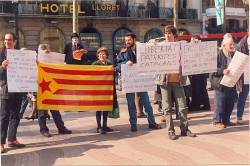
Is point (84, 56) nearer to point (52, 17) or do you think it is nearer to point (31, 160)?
point (31, 160)

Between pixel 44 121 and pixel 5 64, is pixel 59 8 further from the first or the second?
A: pixel 5 64

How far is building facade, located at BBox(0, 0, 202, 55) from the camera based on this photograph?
31969mm

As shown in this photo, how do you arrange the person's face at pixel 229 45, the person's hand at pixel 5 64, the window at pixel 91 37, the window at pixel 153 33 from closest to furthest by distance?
1. the person's hand at pixel 5 64
2. the person's face at pixel 229 45
3. the window at pixel 91 37
4. the window at pixel 153 33

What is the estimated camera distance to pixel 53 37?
32969 millimetres

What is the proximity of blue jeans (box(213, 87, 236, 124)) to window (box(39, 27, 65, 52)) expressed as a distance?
25125 mm

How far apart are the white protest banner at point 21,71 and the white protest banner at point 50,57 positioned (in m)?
0.58

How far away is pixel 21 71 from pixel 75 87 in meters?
1.17

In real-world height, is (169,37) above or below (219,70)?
above

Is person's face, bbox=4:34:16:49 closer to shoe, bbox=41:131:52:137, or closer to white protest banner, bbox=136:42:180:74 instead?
shoe, bbox=41:131:52:137

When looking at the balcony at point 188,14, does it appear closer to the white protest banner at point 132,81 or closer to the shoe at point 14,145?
the white protest banner at point 132,81

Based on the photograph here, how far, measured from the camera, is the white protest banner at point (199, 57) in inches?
312

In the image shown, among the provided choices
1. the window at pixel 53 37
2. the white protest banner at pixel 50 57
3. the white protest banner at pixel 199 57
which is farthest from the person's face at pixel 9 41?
the window at pixel 53 37

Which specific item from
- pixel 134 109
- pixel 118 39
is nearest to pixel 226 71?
pixel 134 109

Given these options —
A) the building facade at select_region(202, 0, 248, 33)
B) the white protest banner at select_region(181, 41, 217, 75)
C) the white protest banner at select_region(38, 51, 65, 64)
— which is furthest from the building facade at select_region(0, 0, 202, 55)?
the white protest banner at select_region(181, 41, 217, 75)
